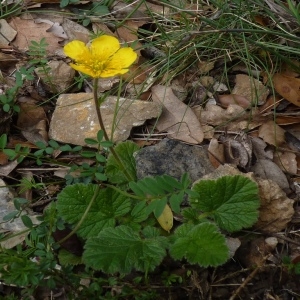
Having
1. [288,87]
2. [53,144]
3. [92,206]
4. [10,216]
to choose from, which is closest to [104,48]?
[53,144]

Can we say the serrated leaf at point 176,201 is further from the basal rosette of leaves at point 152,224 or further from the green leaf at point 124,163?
the green leaf at point 124,163

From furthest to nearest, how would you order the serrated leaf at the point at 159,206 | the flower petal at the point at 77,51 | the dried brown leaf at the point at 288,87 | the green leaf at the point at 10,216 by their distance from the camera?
the dried brown leaf at the point at 288,87
the green leaf at the point at 10,216
the flower petal at the point at 77,51
the serrated leaf at the point at 159,206

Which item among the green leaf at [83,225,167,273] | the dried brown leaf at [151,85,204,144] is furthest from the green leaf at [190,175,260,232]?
the dried brown leaf at [151,85,204,144]

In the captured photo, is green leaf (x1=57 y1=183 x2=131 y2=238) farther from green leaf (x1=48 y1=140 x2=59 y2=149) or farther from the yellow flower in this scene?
the yellow flower

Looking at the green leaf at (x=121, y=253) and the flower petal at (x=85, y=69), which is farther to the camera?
the green leaf at (x=121, y=253)

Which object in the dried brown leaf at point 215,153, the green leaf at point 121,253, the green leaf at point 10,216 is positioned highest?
the green leaf at point 10,216

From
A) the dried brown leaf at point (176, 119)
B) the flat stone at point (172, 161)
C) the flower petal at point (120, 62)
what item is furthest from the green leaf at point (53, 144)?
the dried brown leaf at point (176, 119)
